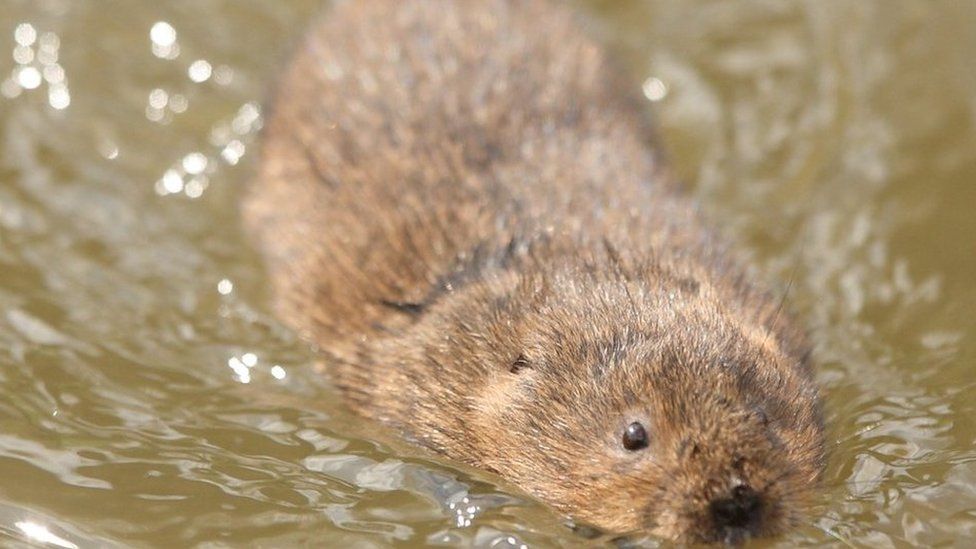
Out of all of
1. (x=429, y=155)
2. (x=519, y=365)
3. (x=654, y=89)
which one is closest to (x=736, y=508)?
(x=519, y=365)

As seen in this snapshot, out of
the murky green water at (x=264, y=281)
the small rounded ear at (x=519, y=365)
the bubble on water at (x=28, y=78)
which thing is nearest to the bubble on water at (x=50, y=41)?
the murky green water at (x=264, y=281)

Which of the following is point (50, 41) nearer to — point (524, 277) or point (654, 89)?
point (654, 89)

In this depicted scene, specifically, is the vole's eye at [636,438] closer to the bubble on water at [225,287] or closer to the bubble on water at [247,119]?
the bubble on water at [225,287]

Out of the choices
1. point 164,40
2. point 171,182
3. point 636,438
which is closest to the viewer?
point 636,438

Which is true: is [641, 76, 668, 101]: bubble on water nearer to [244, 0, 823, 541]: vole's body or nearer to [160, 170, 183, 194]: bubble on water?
[244, 0, 823, 541]: vole's body

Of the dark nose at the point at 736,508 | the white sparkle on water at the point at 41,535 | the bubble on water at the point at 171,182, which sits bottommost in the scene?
the dark nose at the point at 736,508

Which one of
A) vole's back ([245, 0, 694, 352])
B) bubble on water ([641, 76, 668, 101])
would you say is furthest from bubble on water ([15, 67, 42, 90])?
bubble on water ([641, 76, 668, 101])
